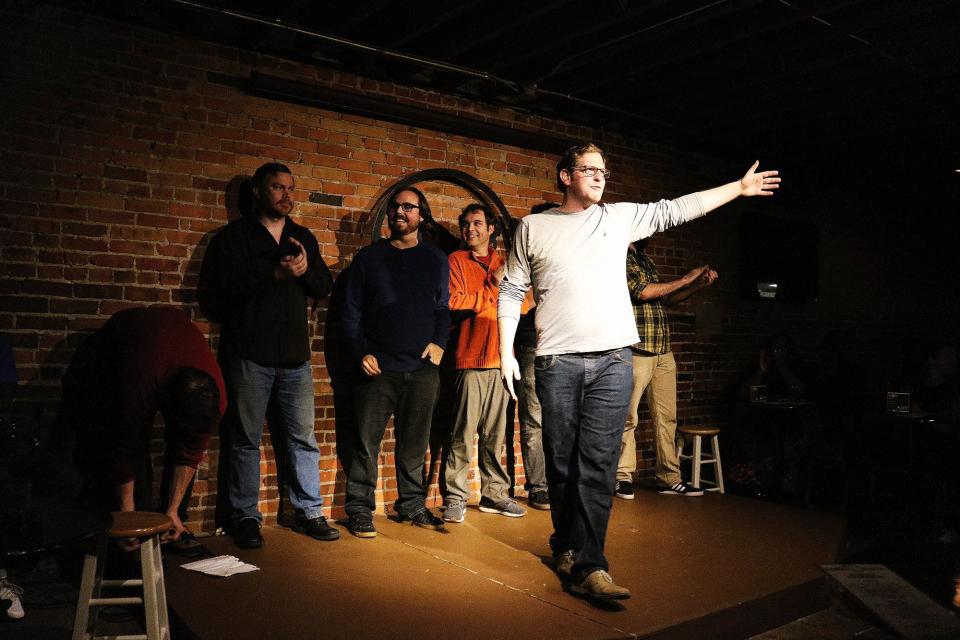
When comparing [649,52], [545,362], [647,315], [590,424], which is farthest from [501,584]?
[649,52]

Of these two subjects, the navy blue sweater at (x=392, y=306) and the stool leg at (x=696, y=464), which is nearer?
the navy blue sweater at (x=392, y=306)

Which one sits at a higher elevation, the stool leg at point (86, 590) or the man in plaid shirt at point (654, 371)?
the man in plaid shirt at point (654, 371)

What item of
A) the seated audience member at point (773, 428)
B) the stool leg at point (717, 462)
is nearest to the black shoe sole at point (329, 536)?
the stool leg at point (717, 462)

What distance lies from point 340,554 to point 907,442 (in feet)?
13.1

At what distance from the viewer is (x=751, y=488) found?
5.88m

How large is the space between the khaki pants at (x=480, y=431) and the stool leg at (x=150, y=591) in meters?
2.20

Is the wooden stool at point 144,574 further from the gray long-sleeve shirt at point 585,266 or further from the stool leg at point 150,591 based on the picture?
the gray long-sleeve shirt at point 585,266

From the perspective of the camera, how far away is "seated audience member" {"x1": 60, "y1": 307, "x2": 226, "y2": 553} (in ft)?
10.00

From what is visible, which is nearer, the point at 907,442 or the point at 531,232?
the point at 531,232

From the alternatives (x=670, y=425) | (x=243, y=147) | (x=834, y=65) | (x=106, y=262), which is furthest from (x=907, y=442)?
(x=106, y=262)

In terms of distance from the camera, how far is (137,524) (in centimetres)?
266

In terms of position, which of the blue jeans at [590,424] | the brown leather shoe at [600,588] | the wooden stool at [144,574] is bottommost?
the brown leather shoe at [600,588]

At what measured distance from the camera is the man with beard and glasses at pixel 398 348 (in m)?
4.40

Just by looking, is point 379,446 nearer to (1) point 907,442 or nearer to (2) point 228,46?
(2) point 228,46
